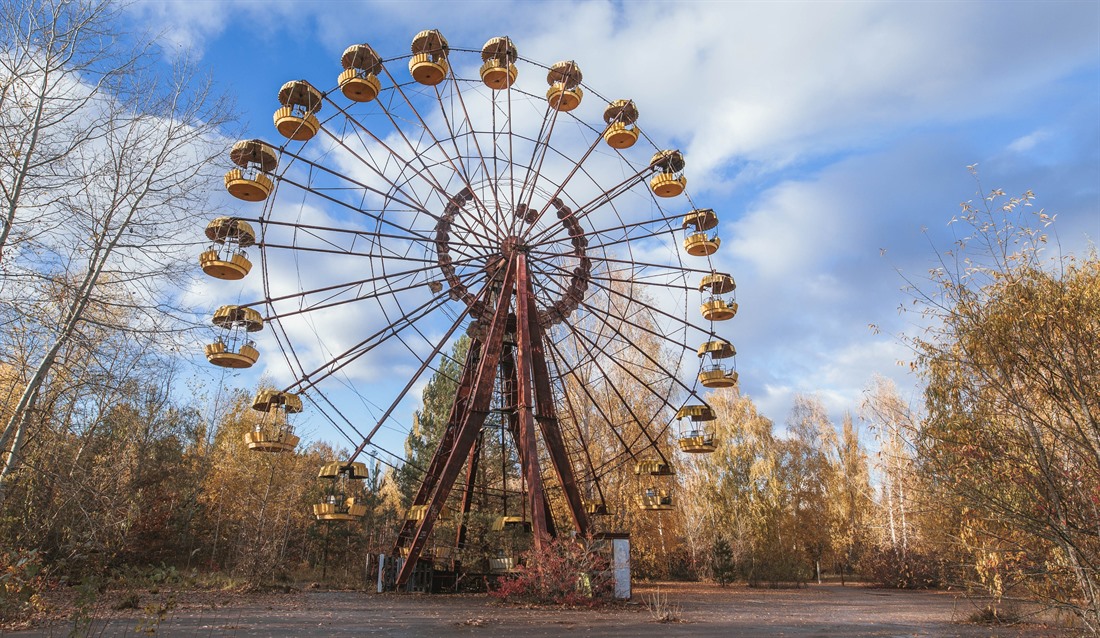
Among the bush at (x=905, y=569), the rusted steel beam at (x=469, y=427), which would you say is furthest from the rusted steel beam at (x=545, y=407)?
the bush at (x=905, y=569)

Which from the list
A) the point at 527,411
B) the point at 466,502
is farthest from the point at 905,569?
the point at 527,411

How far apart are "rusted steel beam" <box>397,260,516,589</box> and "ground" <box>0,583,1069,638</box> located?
4.57 ft

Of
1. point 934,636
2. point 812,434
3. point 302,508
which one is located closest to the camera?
point 934,636

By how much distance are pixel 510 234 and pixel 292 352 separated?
7.03 meters

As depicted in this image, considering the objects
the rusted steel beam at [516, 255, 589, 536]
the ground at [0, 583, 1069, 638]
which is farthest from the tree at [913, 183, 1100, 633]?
the rusted steel beam at [516, 255, 589, 536]

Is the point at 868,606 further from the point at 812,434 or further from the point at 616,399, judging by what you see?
the point at 812,434

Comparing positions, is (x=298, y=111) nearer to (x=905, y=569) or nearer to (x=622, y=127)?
(x=622, y=127)

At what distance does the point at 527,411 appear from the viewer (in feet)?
57.1

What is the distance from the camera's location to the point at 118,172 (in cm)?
1025

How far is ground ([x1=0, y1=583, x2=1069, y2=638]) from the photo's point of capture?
37.0 feet

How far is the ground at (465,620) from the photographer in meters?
11.3

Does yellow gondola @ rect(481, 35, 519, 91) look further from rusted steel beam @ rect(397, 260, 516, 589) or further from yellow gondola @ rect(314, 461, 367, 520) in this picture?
yellow gondola @ rect(314, 461, 367, 520)

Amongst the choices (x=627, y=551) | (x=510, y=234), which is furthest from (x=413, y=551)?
(x=510, y=234)

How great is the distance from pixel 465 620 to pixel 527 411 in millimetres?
5672
